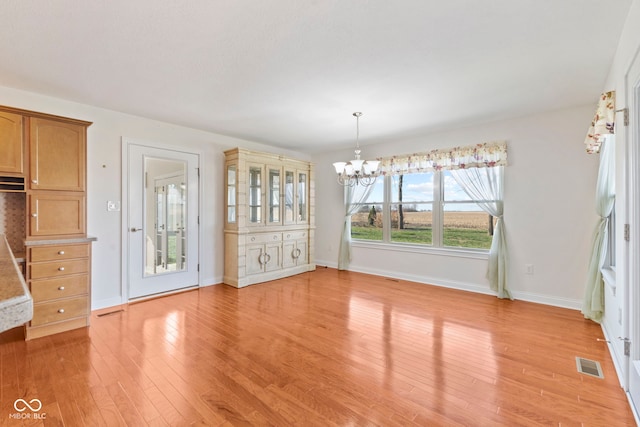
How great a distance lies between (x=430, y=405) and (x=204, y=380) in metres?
1.58

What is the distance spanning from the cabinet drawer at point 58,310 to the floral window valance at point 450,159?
468cm

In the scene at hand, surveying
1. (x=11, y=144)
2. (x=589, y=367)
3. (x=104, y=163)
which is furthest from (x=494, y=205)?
(x=11, y=144)

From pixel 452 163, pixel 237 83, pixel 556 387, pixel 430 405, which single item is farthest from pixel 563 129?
pixel 237 83

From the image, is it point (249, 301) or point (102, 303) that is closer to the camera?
point (102, 303)

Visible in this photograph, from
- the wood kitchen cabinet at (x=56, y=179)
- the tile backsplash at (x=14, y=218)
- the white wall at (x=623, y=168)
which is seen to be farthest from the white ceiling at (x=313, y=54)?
the tile backsplash at (x=14, y=218)

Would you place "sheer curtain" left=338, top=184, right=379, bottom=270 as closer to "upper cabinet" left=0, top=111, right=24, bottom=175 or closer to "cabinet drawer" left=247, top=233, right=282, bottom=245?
"cabinet drawer" left=247, top=233, right=282, bottom=245

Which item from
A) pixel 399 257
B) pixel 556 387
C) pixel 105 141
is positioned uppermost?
pixel 105 141

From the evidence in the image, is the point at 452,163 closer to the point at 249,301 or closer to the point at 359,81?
the point at 359,81

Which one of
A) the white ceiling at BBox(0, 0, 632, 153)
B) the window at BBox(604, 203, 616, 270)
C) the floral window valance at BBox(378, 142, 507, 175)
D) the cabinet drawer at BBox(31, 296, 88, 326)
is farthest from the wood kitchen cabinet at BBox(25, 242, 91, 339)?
the window at BBox(604, 203, 616, 270)

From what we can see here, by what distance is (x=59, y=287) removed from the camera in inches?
116

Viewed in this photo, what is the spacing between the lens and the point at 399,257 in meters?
5.27

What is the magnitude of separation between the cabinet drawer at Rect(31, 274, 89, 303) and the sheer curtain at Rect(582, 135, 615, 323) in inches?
217

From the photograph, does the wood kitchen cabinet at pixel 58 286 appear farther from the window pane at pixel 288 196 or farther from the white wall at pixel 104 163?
the window pane at pixel 288 196

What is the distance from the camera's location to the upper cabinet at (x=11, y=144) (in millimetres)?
2734
